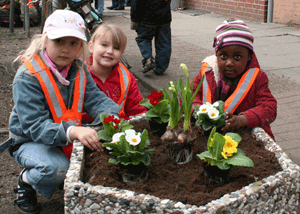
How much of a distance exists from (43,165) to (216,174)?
1.14 m

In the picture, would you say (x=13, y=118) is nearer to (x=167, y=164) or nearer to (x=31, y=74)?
(x=31, y=74)

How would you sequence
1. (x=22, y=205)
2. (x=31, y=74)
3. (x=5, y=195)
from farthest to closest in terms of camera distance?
(x=5, y=195) → (x=22, y=205) → (x=31, y=74)

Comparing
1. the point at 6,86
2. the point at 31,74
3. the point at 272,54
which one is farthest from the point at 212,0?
the point at 31,74

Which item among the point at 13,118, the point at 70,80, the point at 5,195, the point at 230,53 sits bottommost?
the point at 5,195

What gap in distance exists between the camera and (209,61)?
3.04 m

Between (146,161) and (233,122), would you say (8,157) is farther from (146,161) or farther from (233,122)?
(233,122)

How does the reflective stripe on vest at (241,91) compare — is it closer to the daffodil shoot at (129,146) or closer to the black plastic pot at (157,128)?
the black plastic pot at (157,128)

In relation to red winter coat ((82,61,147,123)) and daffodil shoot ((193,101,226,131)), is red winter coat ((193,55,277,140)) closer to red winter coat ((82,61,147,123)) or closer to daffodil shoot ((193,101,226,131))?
daffodil shoot ((193,101,226,131))

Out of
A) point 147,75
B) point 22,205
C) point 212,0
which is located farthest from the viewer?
point 212,0

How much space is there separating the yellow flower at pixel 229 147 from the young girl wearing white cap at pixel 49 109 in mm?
811

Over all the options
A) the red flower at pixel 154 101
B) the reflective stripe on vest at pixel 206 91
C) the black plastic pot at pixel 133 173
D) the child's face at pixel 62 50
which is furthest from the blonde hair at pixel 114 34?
the black plastic pot at pixel 133 173

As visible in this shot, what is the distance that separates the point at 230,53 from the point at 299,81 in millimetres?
2777

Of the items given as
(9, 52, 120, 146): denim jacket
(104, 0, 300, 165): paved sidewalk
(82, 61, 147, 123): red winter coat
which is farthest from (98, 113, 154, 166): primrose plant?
(104, 0, 300, 165): paved sidewalk

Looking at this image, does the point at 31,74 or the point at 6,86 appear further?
the point at 6,86
